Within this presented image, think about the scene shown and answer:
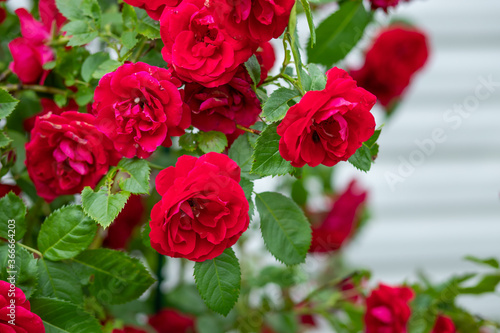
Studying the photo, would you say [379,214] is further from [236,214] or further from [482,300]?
[236,214]

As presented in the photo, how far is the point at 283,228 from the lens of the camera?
416mm

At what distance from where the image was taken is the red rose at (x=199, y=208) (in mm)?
320

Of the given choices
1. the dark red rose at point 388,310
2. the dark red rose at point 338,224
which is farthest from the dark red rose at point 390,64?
the dark red rose at point 388,310

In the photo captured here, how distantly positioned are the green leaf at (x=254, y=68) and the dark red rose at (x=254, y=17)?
0.09 ft

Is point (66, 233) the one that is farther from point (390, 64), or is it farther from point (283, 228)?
point (390, 64)

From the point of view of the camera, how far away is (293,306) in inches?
26.2

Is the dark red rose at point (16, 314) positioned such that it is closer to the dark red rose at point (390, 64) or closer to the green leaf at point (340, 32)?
the green leaf at point (340, 32)

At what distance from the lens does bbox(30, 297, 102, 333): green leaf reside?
1.19 feet

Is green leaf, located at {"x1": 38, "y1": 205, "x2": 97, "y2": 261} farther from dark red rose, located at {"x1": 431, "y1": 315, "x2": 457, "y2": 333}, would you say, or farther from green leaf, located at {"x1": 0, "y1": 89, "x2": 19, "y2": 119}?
dark red rose, located at {"x1": 431, "y1": 315, "x2": 457, "y2": 333}

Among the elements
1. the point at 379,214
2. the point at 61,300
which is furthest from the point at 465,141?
the point at 61,300

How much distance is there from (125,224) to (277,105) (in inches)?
15.9

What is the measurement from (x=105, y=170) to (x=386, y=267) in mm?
1519

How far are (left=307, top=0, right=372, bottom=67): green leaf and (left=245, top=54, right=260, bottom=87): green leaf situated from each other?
0.18 m

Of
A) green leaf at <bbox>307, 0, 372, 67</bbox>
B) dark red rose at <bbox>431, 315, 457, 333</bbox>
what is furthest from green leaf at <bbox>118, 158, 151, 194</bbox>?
dark red rose at <bbox>431, 315, 457, 333</bbox>
